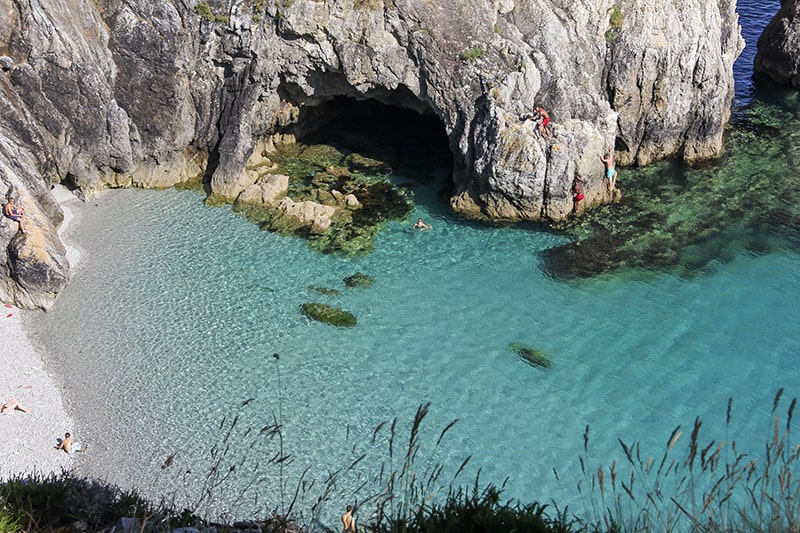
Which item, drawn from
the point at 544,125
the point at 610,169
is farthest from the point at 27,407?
the point at 610,169

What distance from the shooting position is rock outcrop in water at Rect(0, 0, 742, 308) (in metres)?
26.9

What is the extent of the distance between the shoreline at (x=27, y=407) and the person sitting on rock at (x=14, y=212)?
2.77m

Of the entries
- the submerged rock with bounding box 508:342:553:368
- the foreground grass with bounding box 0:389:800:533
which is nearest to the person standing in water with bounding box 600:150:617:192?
the submerged rock with bounding box 508:342:553:368

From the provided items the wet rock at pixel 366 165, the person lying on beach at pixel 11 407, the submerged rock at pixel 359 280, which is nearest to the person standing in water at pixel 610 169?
the wet rock at pixel 366 165

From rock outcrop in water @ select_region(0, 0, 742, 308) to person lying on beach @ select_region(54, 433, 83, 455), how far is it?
26.1ft

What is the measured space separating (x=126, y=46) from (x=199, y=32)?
2.94 m

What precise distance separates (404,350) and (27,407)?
10.9 m

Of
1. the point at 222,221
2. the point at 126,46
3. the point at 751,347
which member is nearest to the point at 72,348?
the point at 222,221

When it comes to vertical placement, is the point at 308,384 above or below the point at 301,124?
below

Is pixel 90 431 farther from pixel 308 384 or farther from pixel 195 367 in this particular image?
pixel 308 384

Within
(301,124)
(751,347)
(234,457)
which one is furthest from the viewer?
(301,124)

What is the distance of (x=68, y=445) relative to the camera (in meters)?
19.1

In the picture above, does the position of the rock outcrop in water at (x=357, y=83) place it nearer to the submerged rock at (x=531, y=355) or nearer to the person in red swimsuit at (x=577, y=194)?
the person in red swimsuit at (x=577, y=194)

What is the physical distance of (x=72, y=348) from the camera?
22.5 m
